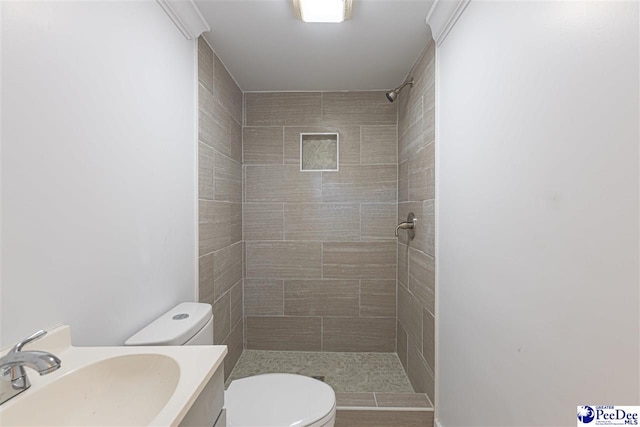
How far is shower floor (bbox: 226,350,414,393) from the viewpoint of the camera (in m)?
2.34

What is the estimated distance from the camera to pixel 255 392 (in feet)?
5.07

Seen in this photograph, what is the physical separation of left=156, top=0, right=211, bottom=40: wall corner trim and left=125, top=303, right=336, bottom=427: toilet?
4.52 feet

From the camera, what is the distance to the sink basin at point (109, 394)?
0.76 m

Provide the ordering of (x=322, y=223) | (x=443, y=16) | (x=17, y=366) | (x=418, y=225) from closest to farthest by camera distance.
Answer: (x=17, y=366), (x=443, y=16), (x=418, y=225), (x=322, y=223)

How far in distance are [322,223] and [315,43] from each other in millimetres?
1371

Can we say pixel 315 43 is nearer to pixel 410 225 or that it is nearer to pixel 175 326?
pixel 410 225

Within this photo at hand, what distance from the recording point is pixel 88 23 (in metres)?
1.03

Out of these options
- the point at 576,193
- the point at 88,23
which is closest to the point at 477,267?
the point at 576,193

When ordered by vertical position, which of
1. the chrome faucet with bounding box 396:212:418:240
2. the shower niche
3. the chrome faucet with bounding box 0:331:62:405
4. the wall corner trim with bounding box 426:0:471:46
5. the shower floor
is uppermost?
the wall corner trim with bounding box 426:0:471:46

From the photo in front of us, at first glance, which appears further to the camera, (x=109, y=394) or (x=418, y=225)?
(x=418, y=225)

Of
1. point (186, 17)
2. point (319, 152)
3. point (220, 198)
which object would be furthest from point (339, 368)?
point (186, 17)

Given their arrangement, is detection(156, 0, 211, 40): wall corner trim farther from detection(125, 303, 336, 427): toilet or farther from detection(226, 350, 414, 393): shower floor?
detection(226, 350, 414, 393): shower floor

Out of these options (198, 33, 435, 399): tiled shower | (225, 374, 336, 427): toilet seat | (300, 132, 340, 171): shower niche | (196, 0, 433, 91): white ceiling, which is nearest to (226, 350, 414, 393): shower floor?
(198, 33, 435, 399): tiled shower

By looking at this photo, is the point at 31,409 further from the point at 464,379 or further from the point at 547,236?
the point at 464,379
